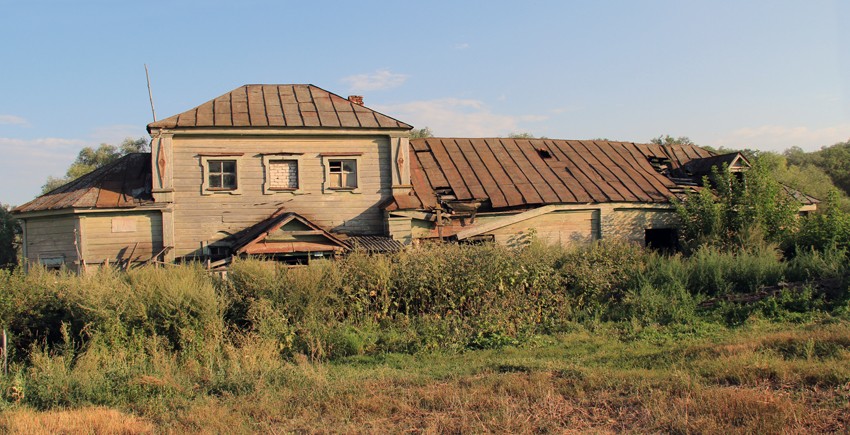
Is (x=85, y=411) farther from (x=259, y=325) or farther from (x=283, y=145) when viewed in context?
(x=283, y=145)

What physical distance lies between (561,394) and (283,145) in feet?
47.8

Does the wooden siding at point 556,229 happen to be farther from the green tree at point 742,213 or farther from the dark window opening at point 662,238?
the green tree at point 742,213

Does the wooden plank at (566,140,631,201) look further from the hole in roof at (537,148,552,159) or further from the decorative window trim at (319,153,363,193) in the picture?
the decorative window trim at (319,153,363,193)

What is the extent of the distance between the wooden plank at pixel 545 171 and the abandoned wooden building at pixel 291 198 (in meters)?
0.08

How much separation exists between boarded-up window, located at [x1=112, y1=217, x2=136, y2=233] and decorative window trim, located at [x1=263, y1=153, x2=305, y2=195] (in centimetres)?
403

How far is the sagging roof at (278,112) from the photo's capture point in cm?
1953

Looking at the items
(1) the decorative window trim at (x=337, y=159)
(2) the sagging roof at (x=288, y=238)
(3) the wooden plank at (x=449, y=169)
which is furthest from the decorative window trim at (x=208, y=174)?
(3) the wooden plank at (x=449, y=169)

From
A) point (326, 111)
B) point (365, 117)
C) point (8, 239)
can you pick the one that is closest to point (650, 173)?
point (365, 117)

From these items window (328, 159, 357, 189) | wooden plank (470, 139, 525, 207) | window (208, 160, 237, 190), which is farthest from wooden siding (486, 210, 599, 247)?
window (208, 160, 237, 190)

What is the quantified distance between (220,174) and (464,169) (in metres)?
8.69

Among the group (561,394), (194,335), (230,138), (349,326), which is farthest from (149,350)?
(230,138)

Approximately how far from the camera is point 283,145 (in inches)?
788

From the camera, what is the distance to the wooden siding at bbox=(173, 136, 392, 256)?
63.3 ft

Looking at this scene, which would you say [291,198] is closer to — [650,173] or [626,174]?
[626,174]
